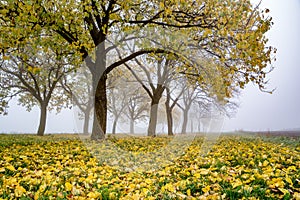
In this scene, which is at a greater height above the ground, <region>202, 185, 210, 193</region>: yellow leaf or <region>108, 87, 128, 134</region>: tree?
<region>108, 87, 128, 134</region>: tree

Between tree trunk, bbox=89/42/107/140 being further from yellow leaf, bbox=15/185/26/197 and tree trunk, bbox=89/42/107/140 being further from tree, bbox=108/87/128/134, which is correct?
tree, bbox=108/87/128/134

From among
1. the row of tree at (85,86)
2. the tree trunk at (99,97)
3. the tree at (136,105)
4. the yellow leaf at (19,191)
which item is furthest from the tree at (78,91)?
the yellow leaf at (19,191)

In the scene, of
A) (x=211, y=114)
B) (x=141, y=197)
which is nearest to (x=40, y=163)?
(x=141, y=197)

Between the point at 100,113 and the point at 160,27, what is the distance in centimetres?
310

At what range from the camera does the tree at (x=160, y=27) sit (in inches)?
235

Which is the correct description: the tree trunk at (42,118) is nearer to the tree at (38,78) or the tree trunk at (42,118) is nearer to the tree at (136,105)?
the tree at (38,78)

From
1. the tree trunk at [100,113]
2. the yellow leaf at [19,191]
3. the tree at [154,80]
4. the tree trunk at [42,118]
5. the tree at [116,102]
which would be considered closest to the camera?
the yellow leaf at [19,191]

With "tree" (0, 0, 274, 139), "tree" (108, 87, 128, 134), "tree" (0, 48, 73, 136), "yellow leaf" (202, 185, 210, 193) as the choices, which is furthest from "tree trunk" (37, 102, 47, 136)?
"yellow leaf" (202, 185, 210, 193)

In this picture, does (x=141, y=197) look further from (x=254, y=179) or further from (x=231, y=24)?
(x=231, y=24)

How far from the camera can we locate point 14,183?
267cm

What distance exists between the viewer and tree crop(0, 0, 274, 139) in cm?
596

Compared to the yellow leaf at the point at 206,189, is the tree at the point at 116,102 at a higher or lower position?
higher

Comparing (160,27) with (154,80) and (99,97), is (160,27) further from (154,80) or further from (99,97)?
(154,80)

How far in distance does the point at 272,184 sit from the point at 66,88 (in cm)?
1559
